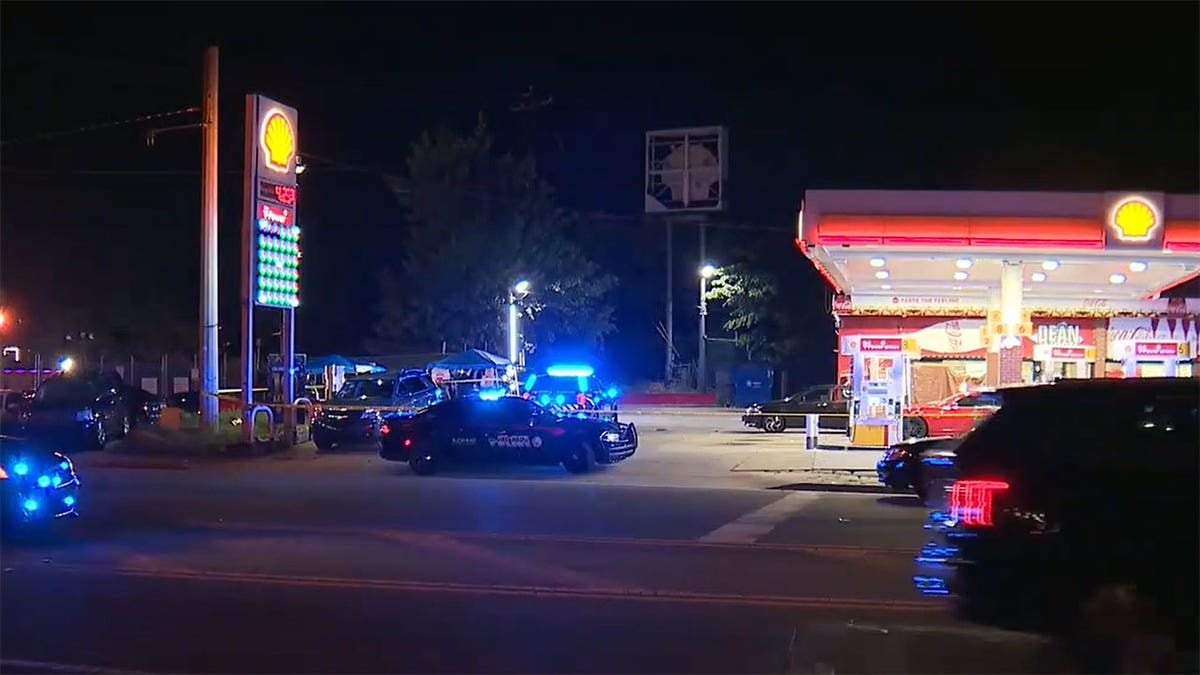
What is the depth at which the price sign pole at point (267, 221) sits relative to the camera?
26750 millimetres

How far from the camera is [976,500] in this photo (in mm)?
7352

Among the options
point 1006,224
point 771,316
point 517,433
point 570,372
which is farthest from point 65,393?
point 771,316

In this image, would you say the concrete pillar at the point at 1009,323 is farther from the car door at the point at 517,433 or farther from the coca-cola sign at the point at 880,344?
the car door at the point at 517,433

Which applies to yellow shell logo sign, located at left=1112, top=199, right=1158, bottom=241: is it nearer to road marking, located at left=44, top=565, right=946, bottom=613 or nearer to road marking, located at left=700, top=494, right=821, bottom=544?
road marking, located at left=700, top=494, right=821, bottom=544

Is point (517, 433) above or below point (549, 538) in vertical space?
above

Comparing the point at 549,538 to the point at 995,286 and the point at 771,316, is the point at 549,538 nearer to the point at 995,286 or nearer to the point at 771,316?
the point at 995,286

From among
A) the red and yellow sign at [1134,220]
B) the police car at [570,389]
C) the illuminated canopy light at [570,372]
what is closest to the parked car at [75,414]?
the police car at [570,389]

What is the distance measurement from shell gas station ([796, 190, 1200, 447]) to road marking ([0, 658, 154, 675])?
17211 millimetres

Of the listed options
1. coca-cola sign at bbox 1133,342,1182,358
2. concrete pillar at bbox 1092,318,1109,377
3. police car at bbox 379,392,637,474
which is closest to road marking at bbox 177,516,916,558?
police car at bbox 379,392,637,474

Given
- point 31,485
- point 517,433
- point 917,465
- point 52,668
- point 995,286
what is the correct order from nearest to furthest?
point 52,668, point 31,485, point 917,465, point 517,433, point 995,286

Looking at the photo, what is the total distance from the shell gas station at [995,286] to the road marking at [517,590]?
13.8 meters

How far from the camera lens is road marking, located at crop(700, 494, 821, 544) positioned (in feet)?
43.5

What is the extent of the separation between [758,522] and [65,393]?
19795 mm

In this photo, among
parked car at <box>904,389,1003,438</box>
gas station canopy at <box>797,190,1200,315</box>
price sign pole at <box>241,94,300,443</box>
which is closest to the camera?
gas station canopy at <box>797,190,1200,315</box>
